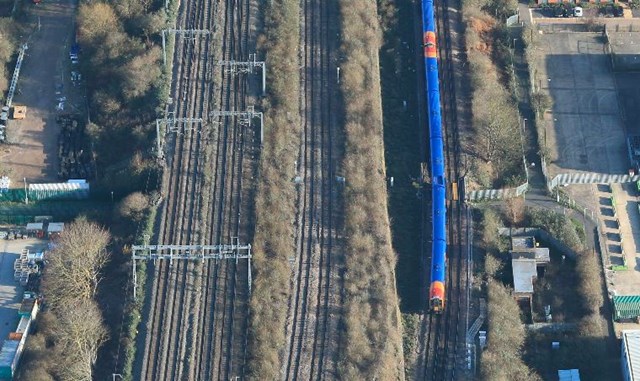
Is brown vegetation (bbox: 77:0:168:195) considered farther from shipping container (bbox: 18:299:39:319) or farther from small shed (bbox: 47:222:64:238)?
shipping container (bbox: 18:299:39:319)

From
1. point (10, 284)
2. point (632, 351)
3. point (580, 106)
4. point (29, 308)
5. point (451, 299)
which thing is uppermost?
point (580, 106)

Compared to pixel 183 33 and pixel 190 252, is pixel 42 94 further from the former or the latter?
pixel 190 252

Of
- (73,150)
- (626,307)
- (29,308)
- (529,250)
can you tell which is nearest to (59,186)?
(73,150)

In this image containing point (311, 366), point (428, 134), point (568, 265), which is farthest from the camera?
point (428, 134)

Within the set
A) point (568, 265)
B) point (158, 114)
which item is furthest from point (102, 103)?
point (568, 265)

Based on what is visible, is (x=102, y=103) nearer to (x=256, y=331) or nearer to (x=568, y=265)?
(x=256, y=331)

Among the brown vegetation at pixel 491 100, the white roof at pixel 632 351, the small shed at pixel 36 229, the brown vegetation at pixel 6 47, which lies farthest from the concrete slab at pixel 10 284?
the white roof at pixel 632 351

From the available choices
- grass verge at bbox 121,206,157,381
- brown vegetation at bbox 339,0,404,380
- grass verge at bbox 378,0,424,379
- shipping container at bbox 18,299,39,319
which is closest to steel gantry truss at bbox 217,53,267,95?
brown vegetation at bbox 339,0,404,380
